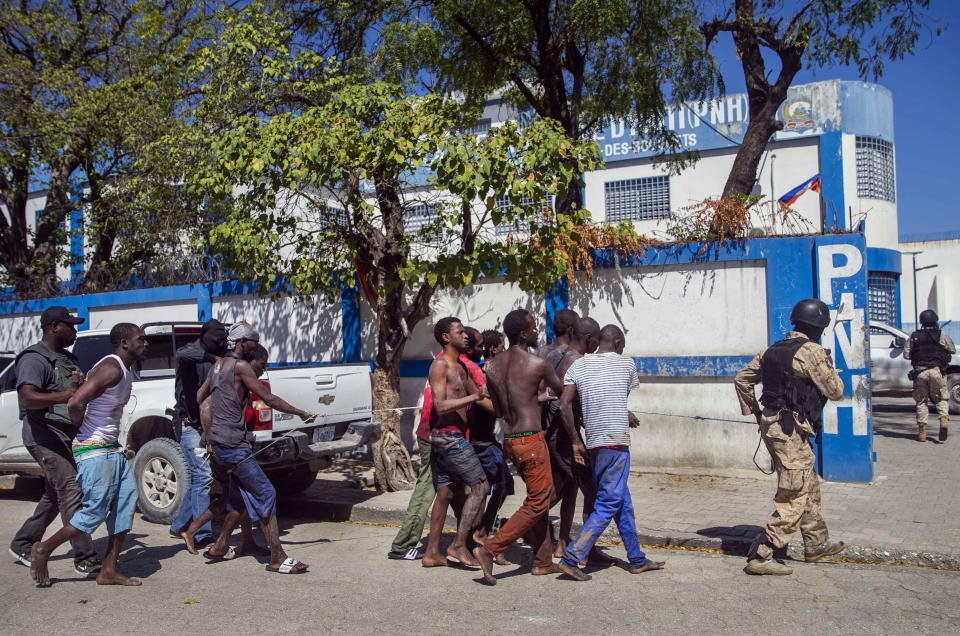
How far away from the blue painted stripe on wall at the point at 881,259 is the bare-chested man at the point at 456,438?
17.9 m

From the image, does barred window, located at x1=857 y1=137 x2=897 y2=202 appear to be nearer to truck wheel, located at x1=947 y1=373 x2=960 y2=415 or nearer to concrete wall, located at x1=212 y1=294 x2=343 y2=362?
truck wheel, located at x1=947 y1=373 x2=960 y2=415

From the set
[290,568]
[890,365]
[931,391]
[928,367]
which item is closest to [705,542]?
[290,568]

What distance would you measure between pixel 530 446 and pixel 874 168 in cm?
1989

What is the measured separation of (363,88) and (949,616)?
638 cm

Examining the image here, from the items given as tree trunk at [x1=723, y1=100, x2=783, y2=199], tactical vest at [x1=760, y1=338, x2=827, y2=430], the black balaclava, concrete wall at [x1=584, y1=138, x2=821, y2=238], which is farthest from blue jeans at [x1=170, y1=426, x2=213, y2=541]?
concrete wall at [x1=584, y1=138, x2=821, y2=238]

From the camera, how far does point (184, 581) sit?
17.9 feet

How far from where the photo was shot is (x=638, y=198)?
22.6m

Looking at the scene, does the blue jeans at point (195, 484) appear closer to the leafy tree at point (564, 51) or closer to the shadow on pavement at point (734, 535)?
the shadow on pavement at point (734, 535)

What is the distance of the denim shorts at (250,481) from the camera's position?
5.53 m

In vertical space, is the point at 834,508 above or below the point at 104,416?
below

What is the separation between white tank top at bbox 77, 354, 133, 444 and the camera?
5.30 m

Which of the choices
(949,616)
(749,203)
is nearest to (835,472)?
(749,203)

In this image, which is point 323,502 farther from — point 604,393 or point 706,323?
point 706,323

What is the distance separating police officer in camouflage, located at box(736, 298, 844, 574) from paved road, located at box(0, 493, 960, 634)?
0.22m
